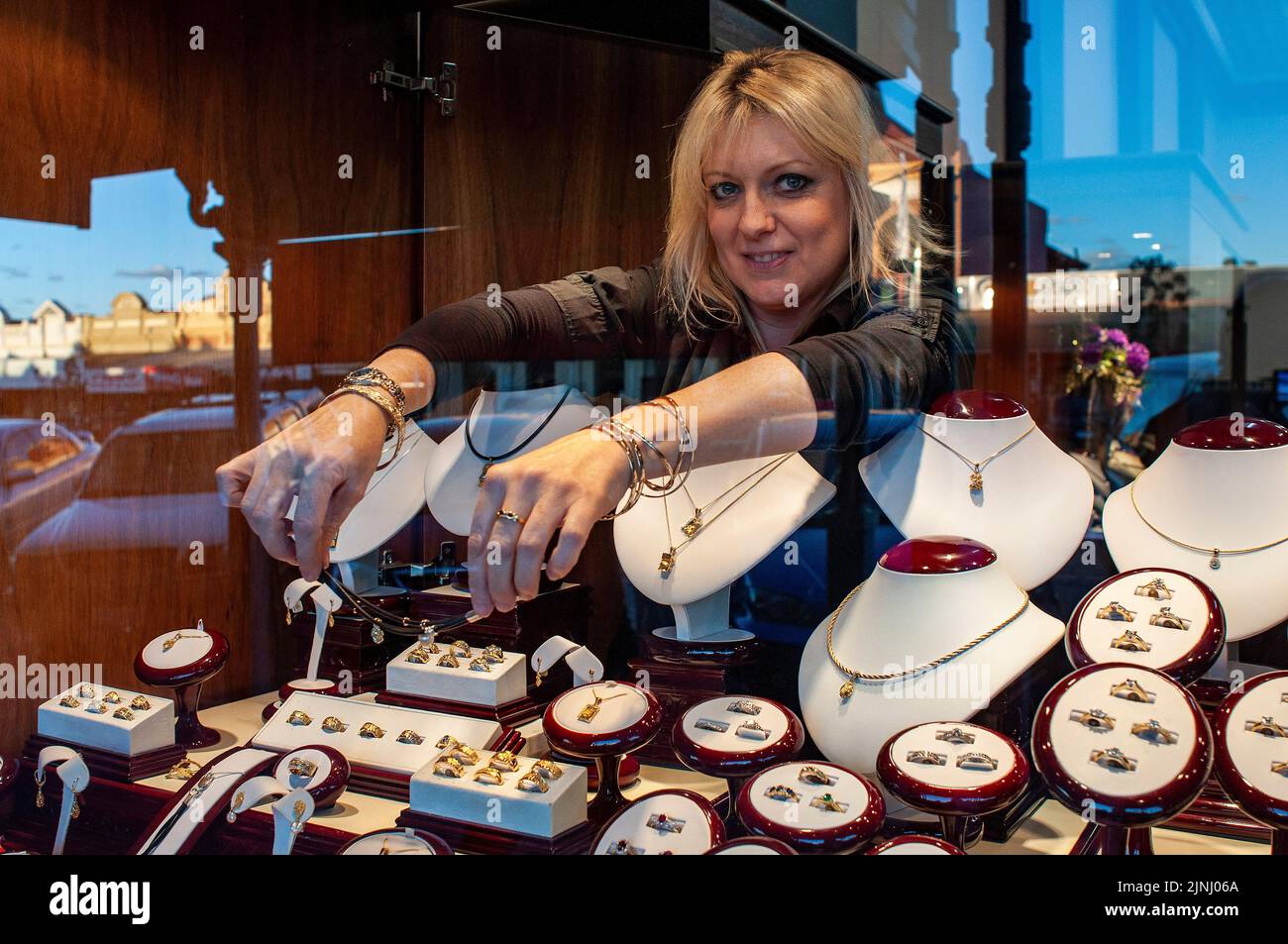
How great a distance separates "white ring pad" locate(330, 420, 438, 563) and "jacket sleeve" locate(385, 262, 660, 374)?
0.27ft

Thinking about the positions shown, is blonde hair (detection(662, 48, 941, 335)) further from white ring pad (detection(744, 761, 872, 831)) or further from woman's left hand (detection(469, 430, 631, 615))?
white ring pad (detection(744, 761, 872, 831))

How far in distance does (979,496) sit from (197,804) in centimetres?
86

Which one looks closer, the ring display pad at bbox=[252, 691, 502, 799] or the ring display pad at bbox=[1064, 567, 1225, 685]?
the ring display pad at bbox=[1064, 567, 1225, 685]

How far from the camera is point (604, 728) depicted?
983 millimetres

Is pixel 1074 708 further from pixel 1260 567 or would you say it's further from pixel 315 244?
pixel 315 244

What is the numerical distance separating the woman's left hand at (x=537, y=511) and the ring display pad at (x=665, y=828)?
23 centimetres

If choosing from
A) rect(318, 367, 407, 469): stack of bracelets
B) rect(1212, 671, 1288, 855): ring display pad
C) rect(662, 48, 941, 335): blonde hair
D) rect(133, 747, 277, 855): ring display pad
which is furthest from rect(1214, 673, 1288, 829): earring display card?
rect(133, 747, 277, 855): ring display pad

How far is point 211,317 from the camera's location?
1.03 meters

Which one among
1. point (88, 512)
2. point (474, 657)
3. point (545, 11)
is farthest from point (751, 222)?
point (88, 512)

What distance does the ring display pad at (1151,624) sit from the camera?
88 cm

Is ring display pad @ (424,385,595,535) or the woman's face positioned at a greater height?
the woman's face

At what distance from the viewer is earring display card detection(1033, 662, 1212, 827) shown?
0.75 m

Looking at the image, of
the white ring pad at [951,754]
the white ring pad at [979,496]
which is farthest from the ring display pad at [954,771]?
the white ring pad at [979,496]

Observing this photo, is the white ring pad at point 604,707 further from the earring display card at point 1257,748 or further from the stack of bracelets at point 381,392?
the earring display card at point 1257,748
